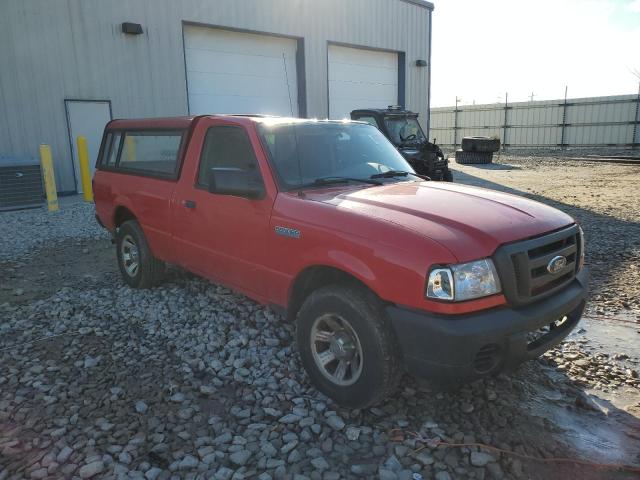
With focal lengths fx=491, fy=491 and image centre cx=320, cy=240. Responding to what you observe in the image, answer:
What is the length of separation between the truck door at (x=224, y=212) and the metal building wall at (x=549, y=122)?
28145 mm

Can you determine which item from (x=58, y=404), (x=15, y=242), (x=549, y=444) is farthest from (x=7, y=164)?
(x=549, y=444)

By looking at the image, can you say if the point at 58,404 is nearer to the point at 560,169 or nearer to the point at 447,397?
the point at 447,397

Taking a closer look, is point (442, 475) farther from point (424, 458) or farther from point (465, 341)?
point (465, 341)

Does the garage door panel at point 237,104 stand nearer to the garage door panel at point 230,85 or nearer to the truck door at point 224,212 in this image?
the garage door panel at point 230,85

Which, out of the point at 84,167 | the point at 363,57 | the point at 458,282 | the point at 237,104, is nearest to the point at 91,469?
the point at 458,282

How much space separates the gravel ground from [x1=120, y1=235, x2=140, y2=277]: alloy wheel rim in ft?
1.68

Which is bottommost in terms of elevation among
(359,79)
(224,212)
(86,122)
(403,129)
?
(224,212)

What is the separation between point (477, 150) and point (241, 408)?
20242mm

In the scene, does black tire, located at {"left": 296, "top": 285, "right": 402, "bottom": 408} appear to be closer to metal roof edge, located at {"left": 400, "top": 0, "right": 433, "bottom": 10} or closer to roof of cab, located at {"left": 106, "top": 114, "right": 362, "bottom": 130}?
roof of cab, located at {"left": 106, "top": 114, "right": 362, "bottom": 130}

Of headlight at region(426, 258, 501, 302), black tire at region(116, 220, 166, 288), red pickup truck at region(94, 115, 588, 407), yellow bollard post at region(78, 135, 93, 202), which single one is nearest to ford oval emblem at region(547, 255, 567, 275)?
red pickup truck at region(94, 115, 588, 407)

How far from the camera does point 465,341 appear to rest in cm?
247

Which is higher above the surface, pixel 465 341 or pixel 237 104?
pixel 237 104

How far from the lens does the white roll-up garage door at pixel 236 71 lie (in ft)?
43.4

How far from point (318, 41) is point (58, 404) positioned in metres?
14.5
